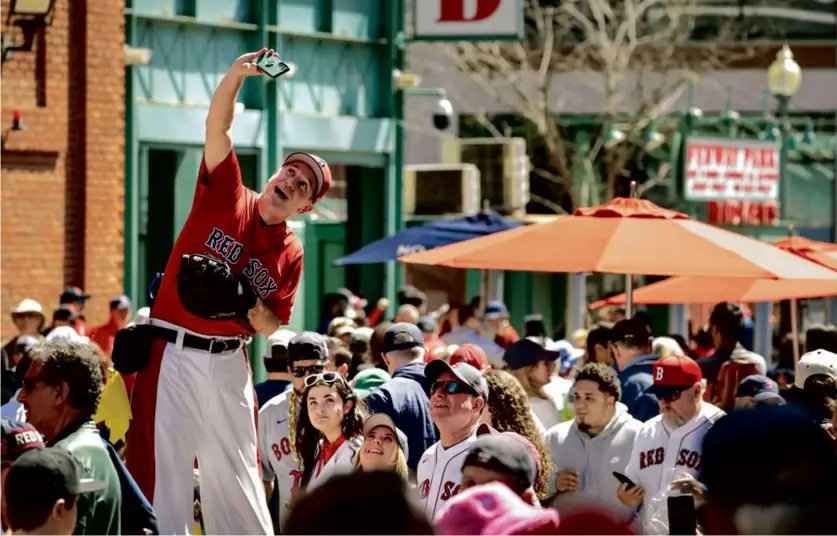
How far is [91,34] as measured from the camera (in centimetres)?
1658

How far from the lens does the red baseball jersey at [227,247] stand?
661 centimetres

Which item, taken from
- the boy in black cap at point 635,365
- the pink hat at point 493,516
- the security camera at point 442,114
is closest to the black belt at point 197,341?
the boy in black cap at point 635,365

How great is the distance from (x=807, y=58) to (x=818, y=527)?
38083 mm

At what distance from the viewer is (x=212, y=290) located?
20.7 feet

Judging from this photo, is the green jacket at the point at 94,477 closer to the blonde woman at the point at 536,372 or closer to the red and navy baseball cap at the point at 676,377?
the red and navy baseball cap at the point at 676,377

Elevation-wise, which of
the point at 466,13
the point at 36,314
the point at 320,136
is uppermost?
the point at 466,13

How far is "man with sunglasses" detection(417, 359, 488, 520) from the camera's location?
6.76 metres

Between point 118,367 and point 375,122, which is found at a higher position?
point 375,122

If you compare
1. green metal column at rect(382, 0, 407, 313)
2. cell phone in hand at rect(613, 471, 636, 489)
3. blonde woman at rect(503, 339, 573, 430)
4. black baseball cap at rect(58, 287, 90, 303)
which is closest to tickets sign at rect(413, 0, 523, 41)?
green metal column at rect(382, 0, 407, 313)

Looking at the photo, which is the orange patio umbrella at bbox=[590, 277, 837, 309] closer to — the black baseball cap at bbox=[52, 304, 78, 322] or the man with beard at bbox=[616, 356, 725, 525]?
the man with beard at bbox=[616, 356, 725, 525]

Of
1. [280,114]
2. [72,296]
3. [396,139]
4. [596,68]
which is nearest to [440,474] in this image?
[72,296]

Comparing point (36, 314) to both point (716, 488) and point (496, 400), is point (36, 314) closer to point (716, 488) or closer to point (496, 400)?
point (496, 400)

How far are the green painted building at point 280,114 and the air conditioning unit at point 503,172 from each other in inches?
426

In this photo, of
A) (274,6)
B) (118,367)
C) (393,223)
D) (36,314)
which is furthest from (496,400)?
(393,223)
